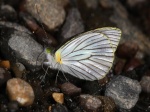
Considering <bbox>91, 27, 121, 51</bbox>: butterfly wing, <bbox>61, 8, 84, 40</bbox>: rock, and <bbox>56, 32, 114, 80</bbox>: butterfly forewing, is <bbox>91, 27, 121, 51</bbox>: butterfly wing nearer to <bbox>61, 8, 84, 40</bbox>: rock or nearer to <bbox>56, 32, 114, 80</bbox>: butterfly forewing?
<bbox>56, 32, 114, 80</bbox>: butterfly forewing

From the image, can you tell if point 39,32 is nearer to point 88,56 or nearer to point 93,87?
point 88,56

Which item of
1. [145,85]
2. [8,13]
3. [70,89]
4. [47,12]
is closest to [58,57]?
[70,89]

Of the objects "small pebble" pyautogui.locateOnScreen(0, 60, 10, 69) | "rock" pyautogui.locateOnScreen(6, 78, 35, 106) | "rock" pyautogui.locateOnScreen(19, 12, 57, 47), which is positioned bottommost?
"rock" pyautogui.locateOnScreen(6, 78, 35, 106)

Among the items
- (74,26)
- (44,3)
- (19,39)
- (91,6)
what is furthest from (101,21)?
(19,39)

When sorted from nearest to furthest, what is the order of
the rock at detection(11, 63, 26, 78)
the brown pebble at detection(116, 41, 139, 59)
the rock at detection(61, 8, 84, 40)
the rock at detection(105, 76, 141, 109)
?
the rock at detection(11, 63, 26, 78) < the rock at detection(105, 76, 141, 109) < the rock at detection(61, 8, 84, 40) < the brown pebble at detection(116, 41, 139, 59)

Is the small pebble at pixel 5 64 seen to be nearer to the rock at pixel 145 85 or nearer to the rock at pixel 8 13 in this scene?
the rock at pixel 8 13


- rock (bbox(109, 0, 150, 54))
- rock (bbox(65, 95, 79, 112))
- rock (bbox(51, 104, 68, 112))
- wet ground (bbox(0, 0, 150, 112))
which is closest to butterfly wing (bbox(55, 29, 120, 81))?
wet ground (bbox(0, 0, 150, 112))
